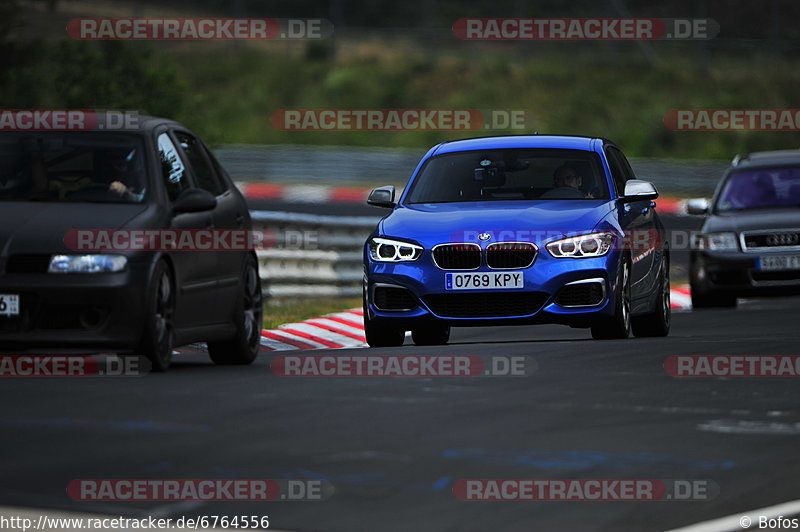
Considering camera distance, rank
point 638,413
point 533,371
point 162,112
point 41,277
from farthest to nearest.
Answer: point 162,112
point 533,371
point 41,277
point 638,413

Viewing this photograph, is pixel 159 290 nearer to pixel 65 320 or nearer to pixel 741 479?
pixel 65 320

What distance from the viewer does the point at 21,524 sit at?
21.1 feet

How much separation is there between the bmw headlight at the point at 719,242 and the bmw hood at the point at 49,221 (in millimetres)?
9504

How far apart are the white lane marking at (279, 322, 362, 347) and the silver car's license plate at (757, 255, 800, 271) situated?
5.04m

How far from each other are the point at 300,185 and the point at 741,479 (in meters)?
39.7

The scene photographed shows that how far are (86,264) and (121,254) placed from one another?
0.21 metres

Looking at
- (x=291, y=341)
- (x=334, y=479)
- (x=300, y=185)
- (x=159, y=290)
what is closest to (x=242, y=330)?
(x=159, y=290)

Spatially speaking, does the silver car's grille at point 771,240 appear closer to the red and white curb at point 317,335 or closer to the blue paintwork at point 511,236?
the red and white curb at point 317,335

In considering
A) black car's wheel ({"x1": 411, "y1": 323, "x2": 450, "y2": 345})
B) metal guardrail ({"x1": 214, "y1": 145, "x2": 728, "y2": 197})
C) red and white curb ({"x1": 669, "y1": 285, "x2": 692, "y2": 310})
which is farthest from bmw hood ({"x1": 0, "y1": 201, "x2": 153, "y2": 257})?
metal guardrail ({"x1": 214, "y1": 145, "x2": 728, "y2": 197})

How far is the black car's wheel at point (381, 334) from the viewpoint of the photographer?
13.6 m

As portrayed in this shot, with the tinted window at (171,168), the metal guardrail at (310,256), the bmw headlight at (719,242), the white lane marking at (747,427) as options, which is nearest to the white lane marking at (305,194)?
the metal guardrail at (310,256)

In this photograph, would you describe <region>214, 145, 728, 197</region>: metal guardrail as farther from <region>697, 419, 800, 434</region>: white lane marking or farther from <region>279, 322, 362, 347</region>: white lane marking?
<region>697, 419, 800, 434</region>: white lane marking

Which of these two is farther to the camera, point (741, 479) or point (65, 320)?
point (65, 320)

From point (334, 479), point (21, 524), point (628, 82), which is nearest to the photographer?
point (21, 524)
